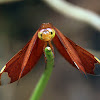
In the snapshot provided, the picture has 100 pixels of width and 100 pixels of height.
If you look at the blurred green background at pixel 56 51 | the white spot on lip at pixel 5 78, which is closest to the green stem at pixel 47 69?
the white spot on lip at pixel 5 78

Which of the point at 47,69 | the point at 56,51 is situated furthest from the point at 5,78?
the point at 56,51

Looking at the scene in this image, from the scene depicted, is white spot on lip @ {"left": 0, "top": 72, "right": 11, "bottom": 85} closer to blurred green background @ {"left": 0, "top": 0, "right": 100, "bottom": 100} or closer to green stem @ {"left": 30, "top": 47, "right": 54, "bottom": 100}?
green stem @ {"left": 30, "top": 47, "right": 54, "bottom": 100}

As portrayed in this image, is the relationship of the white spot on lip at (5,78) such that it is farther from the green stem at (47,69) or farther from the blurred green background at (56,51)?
the blurred green background at (56,51)

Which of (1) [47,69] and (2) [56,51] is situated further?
(2) [56,51]

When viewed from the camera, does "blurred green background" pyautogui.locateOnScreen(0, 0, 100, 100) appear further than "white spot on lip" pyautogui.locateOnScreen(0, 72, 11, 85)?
Yes

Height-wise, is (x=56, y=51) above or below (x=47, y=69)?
above

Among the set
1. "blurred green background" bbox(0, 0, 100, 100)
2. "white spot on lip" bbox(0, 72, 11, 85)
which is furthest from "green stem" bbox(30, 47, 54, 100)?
"blurred green background" bbox(0, 0, 100, 100)

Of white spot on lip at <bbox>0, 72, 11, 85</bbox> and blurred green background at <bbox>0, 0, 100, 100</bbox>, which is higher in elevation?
blurred green background at <bbox>0, 0, 100, 100</bbox>

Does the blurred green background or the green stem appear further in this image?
the blurred green background

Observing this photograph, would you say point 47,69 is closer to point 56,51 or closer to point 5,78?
point 5,78
